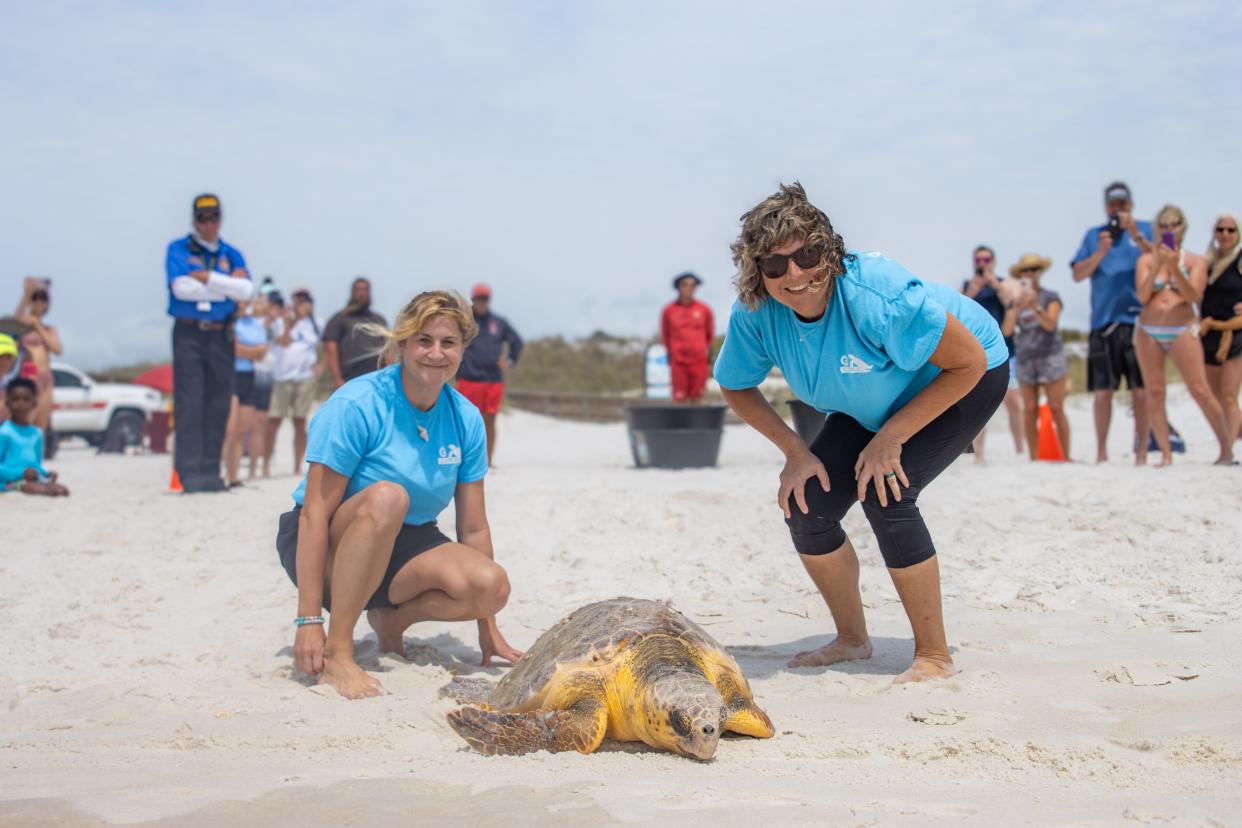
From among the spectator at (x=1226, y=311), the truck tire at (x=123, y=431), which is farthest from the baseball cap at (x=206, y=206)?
the truck tire at (x=123, y=431)

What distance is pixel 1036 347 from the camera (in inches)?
339

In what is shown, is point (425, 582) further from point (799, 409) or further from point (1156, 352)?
point (1156, 352)

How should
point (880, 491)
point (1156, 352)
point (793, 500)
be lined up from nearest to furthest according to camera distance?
1. point (880, 491)
2. point (793, 500)
3. point (1156, 352)

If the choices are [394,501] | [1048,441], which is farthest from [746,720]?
[1048,441]

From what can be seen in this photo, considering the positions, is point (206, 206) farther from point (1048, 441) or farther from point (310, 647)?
point (1048, 441)

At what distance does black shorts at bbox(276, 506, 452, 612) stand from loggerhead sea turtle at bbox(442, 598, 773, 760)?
0.81 m

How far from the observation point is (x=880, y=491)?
3.42 m

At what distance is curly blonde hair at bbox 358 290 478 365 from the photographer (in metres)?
3.70

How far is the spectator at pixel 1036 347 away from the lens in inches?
337

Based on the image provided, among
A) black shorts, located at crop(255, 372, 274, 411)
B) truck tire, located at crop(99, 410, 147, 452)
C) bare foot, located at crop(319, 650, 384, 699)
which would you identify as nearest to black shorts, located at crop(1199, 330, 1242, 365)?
bare foot, located at crop(319, 650, 384, 699)

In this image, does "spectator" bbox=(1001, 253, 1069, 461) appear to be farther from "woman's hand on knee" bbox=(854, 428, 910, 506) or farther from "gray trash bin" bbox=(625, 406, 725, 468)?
"woman's hand on knee" bbox=(854, 428, 910, 506)

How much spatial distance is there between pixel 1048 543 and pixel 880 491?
2.63 m

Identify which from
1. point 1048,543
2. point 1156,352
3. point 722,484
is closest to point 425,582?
point 1048,543

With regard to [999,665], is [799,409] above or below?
above
